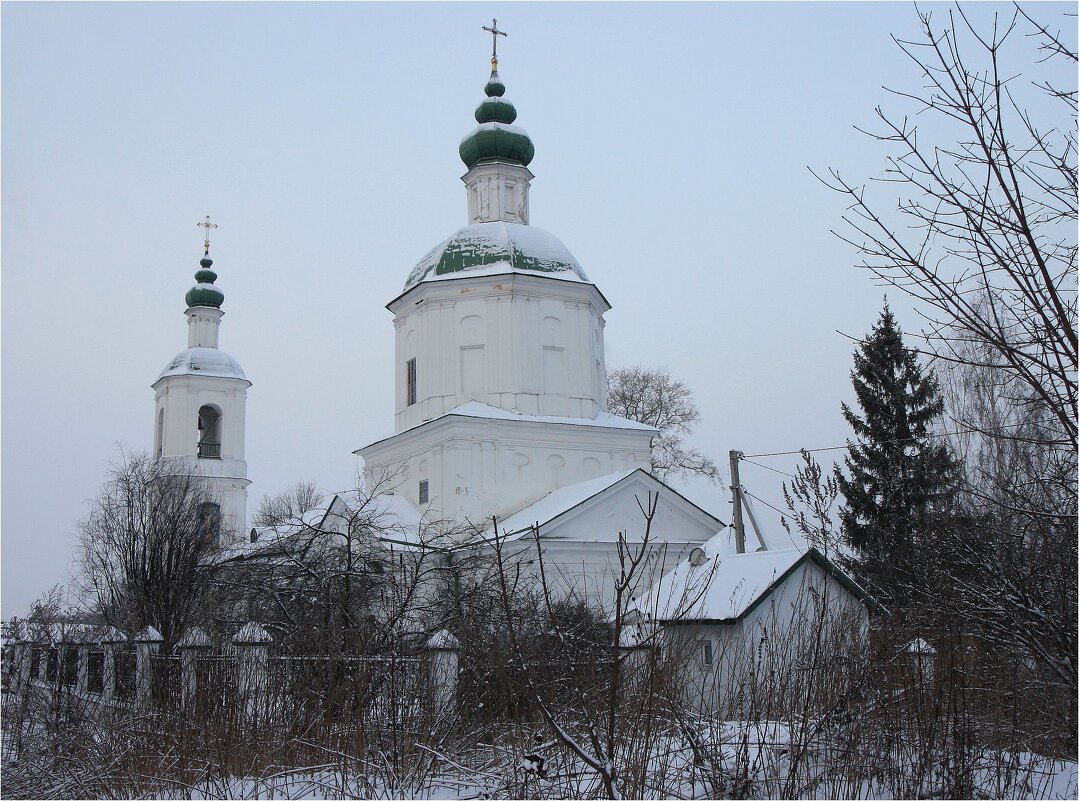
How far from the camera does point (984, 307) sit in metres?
18.8

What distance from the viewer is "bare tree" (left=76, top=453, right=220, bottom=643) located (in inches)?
664

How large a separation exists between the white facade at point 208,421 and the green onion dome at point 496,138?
1397 cm

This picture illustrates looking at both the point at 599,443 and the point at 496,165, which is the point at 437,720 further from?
the point at 496,165

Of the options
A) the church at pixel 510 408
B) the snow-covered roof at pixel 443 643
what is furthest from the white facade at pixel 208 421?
the snow-covered roof at pixel 443 643

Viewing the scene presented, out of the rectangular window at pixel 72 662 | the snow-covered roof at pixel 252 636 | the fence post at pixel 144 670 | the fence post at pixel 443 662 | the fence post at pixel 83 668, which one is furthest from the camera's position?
the rectangular window at pixel 72 662

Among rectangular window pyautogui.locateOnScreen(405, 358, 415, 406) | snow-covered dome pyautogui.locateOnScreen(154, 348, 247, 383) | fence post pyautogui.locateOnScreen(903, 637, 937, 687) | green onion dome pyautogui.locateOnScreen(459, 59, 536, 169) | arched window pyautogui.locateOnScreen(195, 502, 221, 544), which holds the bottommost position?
fence post pyautogui.locateOnScreen(903, 637, 937, 687)

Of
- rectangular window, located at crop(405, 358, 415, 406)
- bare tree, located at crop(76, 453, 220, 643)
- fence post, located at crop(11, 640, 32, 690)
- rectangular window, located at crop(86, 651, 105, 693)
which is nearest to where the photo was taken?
fence post, located at crop(11, 640, 32, 690)

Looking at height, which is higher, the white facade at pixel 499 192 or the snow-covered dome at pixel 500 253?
the white facade at pixel 499 192

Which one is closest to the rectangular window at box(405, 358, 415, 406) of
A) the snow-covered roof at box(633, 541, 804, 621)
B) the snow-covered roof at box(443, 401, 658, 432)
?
the snow-covered roof at box(443, 401, 658, 432)

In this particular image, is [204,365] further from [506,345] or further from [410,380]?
[506,345]

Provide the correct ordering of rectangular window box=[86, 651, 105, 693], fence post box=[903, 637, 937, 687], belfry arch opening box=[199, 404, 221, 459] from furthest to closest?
belfry arch opening box=[199, 404, 221, 459] → rectangular window box=[86, 651, 105, 693] → fence post box=[903, 637, 937, 687]

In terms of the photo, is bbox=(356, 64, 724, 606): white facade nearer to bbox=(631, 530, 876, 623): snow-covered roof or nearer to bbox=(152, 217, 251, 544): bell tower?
bbox=(631, 530, 876, 623): snow-covered roof

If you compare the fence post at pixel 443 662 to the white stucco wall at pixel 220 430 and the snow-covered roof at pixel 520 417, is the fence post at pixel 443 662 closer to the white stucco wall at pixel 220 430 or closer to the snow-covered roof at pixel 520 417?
the snow-covered roof at pixel 520 417

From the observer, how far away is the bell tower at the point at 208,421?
109ft
